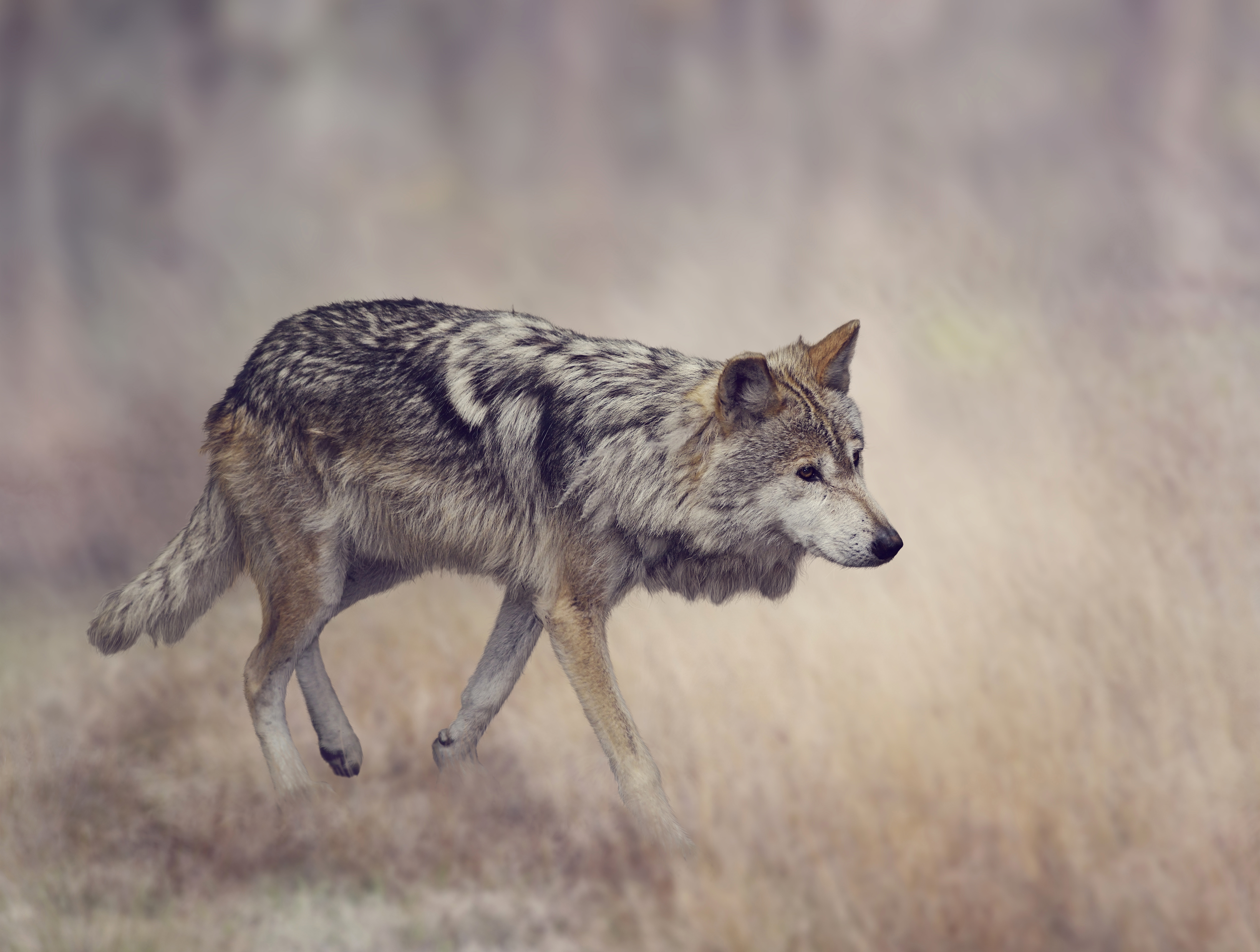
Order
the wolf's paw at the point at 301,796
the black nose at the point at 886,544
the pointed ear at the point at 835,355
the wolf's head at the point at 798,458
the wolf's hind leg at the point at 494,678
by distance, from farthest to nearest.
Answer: the wolf's hind leg at the point at 494,678
the wolf's paw at the point at 301,796
the pointed ear at the point at 835,355
the wolf's head at the point at 798,458
the black nose at the point at 886,544

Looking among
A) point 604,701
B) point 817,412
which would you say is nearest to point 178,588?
point 604,701

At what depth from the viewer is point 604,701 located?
4605mm

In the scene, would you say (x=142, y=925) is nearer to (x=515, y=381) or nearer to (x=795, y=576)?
(x=515, y=381)

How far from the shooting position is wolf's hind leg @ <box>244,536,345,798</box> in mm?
5000

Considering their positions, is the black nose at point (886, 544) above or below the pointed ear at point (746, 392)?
below

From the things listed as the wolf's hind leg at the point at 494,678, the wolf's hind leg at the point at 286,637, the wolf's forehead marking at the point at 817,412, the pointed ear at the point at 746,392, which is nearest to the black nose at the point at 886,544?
the wolf's forehead marking at the point at 817,412

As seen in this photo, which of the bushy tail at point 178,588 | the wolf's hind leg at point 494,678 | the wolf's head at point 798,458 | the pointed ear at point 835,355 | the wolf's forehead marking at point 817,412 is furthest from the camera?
the bushy tail at point 178,588

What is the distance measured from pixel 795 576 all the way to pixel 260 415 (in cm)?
260

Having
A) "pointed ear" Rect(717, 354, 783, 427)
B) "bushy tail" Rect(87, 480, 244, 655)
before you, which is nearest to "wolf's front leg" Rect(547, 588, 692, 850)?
"pointed ear" Rect(717, 354, 783, 427)

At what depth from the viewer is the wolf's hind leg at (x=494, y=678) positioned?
5148 millimetres

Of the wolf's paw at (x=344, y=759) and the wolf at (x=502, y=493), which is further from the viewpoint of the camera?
the wolf's paw at (x=344, y=759)

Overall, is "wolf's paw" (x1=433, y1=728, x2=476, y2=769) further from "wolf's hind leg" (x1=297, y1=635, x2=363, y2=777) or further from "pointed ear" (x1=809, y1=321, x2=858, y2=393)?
"pointed ear" (x1=809, y1=321, x2=858, y2=393)

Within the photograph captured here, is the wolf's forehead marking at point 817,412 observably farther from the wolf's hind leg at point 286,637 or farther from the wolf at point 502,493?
the wolf's hind leg at point 286,637

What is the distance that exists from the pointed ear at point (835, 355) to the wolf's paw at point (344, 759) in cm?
282
